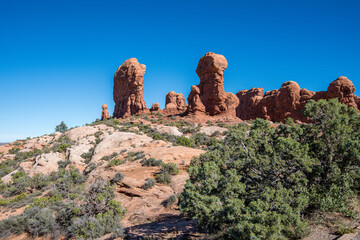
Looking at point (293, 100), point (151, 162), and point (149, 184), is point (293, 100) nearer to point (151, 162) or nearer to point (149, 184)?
point (151, 162)

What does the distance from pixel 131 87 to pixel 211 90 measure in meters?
19.1

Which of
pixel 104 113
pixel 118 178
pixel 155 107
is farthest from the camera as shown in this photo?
pixel 104 113

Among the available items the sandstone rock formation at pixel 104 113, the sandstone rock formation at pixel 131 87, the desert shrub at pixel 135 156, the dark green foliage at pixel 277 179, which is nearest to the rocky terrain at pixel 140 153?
the sandstone rock formation at pixel 104 113

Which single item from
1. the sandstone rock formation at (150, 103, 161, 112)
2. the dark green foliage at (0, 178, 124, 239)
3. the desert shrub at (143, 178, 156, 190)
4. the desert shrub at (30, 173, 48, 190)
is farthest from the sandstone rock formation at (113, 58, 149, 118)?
the dark green foliage at (0, 178, 124, 239)

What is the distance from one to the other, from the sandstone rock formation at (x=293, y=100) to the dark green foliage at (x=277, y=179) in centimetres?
3516

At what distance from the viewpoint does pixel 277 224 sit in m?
5.84

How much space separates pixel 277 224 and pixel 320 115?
5.36m

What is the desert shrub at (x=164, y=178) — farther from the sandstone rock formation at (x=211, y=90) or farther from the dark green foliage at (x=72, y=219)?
the sandstone rock formation at (x=211, y=90)

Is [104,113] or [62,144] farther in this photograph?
[104,113]

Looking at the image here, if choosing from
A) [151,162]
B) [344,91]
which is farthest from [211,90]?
[151,162]

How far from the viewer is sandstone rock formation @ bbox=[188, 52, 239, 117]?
41.2 meters

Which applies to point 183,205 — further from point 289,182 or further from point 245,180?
point 289,182

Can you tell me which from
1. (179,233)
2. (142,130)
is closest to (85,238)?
(179,233)

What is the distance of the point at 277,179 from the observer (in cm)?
820
